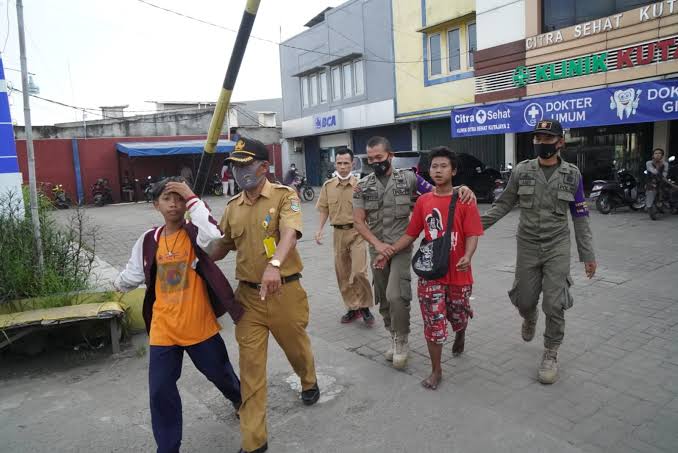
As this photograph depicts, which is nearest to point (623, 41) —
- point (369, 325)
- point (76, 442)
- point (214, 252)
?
point (369, 325)

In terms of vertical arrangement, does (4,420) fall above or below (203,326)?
below

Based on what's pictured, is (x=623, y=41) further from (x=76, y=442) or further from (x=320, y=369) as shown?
→ (x=76, y=442)

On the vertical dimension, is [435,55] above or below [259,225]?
above

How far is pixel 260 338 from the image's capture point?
308 centimetres

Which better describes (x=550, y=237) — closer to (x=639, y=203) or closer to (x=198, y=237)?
(x=198, y=237)

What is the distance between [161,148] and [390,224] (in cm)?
2209

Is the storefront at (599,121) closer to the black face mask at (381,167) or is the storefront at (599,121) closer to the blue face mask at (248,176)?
the black face mask at (381,167)

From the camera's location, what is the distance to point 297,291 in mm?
3199

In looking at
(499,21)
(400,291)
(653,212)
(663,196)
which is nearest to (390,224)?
(400,291)

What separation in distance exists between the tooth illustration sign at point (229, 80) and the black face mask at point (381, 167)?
4.83 ft

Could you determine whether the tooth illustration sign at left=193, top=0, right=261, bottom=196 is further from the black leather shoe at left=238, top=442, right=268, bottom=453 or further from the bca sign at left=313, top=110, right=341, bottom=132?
the bca sign at left=313, top=110, right=341, bottom=132

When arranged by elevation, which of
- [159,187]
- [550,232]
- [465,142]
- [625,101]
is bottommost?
[550,232]

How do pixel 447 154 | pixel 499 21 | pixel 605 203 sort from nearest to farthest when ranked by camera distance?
pixel 447 154 < pixel 605 203 < pixel 499 21

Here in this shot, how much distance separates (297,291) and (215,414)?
1110 millimetres
